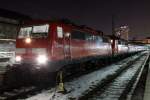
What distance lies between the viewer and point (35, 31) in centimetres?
1445

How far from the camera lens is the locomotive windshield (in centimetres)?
1415

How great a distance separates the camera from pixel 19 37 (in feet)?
48.8

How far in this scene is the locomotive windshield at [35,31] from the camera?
46.4 feet

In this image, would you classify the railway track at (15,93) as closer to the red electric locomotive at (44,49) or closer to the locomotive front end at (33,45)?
the red electric locomotive at (44,49)

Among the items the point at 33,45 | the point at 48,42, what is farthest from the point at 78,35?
the point at 33,45

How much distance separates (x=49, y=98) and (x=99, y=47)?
13.6 metres

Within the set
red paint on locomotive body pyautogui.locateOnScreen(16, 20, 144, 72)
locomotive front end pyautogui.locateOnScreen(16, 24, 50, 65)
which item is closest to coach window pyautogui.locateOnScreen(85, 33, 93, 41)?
red paint on locomotive body pyautogui.locateOnScreen(16, 20, 144, 72)

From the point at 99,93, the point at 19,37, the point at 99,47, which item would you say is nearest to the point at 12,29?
the point at 99,47

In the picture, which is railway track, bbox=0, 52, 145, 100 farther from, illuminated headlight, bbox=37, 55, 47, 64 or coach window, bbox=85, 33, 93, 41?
coach window, bbox=85, 33, 93, 41

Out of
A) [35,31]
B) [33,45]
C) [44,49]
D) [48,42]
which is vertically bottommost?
[44,49]

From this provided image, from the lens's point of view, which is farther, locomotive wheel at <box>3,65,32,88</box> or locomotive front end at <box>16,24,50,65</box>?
locomotive wheel at <box>3,65,32,88</box>

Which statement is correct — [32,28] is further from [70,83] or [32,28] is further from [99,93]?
[99,93]

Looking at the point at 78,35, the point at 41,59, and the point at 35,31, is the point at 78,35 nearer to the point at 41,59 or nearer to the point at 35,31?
the point at 35,31

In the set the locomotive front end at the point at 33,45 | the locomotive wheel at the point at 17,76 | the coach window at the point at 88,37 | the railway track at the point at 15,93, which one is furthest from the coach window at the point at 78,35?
the railway track at the point at 15,93
